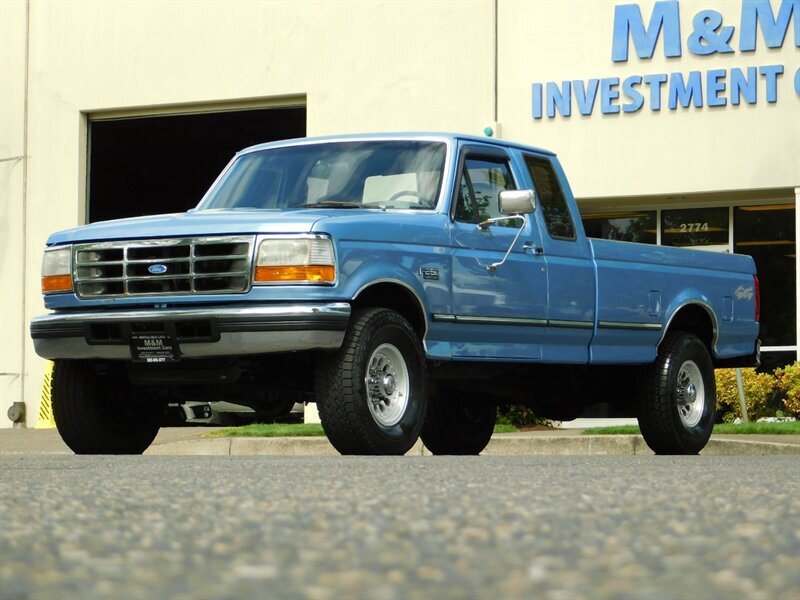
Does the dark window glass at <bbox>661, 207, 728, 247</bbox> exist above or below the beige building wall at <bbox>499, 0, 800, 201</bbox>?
below

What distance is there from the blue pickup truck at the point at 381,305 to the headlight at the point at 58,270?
0.05 ft

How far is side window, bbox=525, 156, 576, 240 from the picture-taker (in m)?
10.7

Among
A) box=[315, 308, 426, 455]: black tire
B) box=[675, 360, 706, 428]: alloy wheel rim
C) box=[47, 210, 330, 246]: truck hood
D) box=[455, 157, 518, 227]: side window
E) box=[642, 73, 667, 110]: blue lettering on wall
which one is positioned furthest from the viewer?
box=[642, 73, 667, 110]: blue lettering on wall

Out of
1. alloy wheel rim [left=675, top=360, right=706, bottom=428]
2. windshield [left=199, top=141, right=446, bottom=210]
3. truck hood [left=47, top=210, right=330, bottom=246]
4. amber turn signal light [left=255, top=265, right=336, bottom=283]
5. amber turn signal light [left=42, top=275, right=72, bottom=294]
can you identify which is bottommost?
alloy wheel rim [left=675, top=360, right=706, bottom=428]

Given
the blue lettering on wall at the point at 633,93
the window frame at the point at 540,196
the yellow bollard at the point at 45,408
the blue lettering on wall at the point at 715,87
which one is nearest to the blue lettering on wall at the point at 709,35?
the blue lettering on wall at the point at 715,87

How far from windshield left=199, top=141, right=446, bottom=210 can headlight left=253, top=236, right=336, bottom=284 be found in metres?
1.13

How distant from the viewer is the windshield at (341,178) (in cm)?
983

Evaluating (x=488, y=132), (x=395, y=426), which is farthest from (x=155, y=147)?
(x=395, y=426)

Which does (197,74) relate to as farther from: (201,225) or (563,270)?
(201,225)

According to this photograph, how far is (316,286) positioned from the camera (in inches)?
A: 337

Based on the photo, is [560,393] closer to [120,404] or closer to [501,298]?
[501,298]

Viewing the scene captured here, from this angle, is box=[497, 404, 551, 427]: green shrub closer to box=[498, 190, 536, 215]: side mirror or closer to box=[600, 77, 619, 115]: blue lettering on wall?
box=[600, 77, 619, 115]: blue lettering on wall

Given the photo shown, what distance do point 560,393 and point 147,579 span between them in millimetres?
8365

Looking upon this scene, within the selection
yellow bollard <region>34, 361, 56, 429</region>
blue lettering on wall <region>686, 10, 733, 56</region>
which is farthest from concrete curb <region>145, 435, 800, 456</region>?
yellow bollard <region>34, 361, 56, 429</region>
